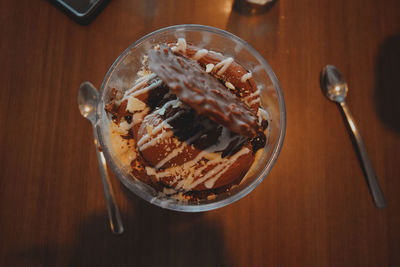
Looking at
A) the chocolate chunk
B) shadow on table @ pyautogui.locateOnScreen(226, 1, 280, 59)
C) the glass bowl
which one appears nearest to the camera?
the chocolate chunk

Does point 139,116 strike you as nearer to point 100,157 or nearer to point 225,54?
point 100,157

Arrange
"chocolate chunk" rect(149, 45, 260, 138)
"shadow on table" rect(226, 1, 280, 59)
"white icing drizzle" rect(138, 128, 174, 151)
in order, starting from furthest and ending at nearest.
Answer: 1. "shadow on table" rect(226, 1, 280, 59)
2. "white icing drizzle" rect(138, 128, 174, 151)
3. "chocolate chunk" rect(149, 45, 260, 138)

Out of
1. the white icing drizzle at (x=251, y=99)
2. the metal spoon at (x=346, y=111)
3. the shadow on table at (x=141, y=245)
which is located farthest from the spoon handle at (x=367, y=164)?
the shadow on table at (x=141, y=245)

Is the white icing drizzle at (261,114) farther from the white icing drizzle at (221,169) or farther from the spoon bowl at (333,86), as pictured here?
the spoon bowl at (333,86)

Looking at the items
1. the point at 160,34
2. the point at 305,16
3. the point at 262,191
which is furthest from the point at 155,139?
the point at 305,16

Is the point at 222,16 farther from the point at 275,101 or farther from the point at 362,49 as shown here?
the point at 362,49

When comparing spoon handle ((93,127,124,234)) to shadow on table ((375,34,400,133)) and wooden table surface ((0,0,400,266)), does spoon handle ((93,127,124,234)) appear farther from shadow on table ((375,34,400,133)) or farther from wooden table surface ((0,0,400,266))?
shadow on table ((375,34,400,133))

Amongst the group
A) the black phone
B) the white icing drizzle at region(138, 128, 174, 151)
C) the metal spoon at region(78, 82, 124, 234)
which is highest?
the black phone

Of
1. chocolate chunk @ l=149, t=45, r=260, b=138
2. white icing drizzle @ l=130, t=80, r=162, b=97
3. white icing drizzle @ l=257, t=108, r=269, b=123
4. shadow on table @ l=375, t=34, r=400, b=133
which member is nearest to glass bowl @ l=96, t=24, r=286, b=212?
white icing drizzle @ l=257, t=108, r=269, b=123
